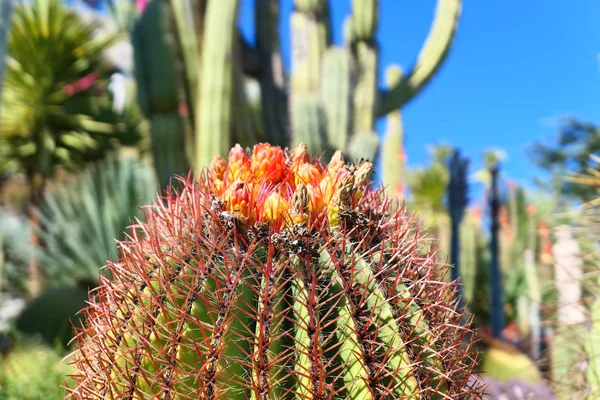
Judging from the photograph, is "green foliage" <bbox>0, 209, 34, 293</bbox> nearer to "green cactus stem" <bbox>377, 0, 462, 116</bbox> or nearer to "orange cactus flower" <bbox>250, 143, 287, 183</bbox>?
"green cactus stem" <bbox>377, 0, 462, 116</bbox>

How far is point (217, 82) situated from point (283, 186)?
403 centimetres

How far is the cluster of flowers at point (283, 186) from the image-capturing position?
124cm

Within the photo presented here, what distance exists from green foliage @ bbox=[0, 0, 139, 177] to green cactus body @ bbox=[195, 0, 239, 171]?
2860 millimetres

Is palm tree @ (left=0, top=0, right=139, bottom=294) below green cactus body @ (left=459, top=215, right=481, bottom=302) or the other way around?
the other way around

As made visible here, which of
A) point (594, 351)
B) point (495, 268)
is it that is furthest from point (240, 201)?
point (495, 268)

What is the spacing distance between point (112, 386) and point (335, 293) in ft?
1.66

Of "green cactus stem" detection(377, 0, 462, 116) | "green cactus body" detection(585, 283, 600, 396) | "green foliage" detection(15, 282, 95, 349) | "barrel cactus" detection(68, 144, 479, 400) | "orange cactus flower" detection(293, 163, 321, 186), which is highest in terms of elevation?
"green cactus stem" detection(377, 0, 462, 116)

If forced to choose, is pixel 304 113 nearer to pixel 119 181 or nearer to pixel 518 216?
pixel 119 181

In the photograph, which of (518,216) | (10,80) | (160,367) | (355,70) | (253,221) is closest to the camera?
(160,367)

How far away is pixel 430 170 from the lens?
13.4m

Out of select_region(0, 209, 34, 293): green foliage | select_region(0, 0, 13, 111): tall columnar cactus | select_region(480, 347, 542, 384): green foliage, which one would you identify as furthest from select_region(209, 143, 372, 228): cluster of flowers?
select_region(0, 209, 34, 293): green foliage

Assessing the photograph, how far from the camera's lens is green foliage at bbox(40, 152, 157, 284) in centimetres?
596

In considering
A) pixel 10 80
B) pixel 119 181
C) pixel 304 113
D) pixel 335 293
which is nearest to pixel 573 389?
pixel 335 293

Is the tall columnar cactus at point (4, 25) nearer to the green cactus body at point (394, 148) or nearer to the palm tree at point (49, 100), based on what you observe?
the palm tree at point (49, 100)
